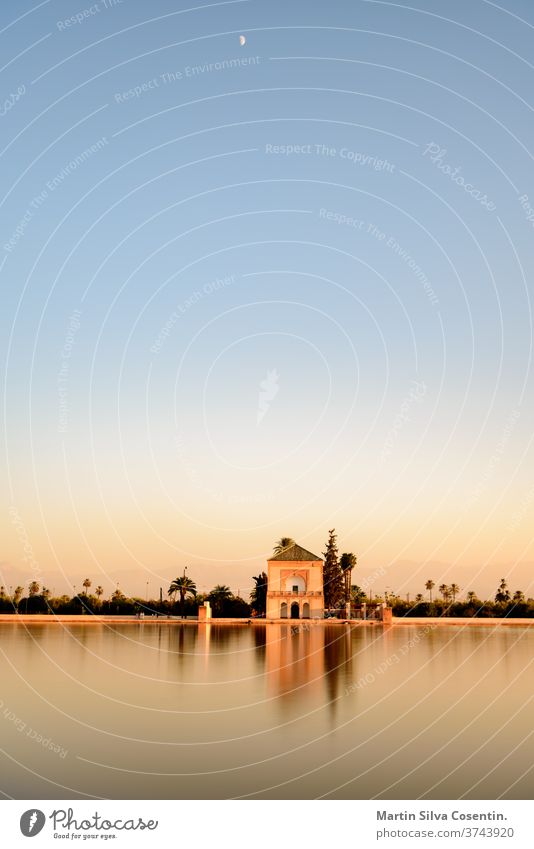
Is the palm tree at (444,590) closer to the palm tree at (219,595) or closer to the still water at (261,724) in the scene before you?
the palm tree at (219,595)

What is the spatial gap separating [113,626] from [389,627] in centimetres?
2138

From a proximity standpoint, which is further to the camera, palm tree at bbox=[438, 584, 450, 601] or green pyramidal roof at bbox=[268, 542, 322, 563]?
palm tree at bbox=[438, 584, 450, 601]

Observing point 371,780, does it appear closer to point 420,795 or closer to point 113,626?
point 420,795

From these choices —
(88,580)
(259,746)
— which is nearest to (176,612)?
(88,580)

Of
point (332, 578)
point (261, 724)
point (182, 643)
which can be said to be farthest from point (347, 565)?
point (261, 724)

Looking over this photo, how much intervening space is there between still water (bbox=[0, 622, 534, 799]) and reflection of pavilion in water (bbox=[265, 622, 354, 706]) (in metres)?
0.12

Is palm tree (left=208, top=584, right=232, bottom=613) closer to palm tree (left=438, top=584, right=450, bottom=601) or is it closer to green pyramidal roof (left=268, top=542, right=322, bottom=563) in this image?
green pyramidal roof (left=268, top=542, right=322, bottom=563)

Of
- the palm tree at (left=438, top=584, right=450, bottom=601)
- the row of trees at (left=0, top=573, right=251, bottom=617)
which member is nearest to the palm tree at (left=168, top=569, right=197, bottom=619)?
the row of trees at (left=0, top=573, right=251, bottom=617)

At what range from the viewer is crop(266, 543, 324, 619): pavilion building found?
70125 mm
